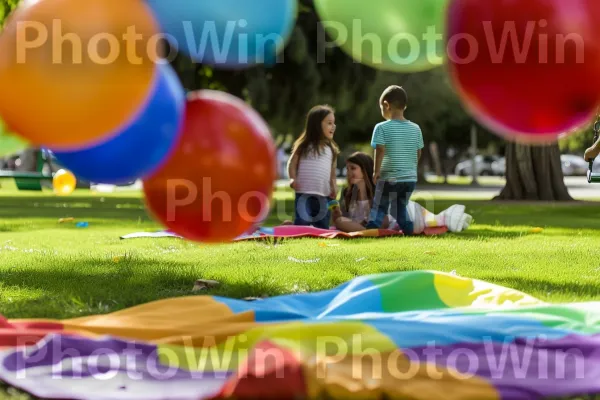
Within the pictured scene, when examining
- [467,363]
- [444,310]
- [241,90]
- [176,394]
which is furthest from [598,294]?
[241,90]

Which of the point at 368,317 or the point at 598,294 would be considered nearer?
the point at 368,317

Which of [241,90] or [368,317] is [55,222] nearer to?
[241,90]

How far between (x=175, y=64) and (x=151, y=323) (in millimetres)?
9351

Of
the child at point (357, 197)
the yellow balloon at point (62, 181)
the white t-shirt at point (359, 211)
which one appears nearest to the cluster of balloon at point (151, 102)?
the child at point (357, 197)

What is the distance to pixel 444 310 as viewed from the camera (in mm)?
3814

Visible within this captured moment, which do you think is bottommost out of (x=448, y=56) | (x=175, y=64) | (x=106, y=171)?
(x=106, y=171)

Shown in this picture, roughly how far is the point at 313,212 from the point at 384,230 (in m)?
0.78

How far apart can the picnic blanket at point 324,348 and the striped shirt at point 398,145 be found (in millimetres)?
3659

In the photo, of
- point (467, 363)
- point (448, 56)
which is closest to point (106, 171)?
point (448, 56)

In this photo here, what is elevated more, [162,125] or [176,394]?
[162,125]

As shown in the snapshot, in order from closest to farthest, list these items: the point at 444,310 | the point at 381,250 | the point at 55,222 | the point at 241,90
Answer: the point at 444,310 < the point at 381,250 < the point at 55,222 < the point at 241,90

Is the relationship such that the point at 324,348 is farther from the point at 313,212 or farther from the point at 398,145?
the point at 313,212

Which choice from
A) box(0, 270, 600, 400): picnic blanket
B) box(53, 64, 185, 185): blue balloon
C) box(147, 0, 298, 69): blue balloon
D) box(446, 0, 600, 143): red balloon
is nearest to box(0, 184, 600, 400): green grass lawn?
box(0, 270, 600, 400): picnic blanket

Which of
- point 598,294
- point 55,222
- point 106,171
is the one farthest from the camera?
point 55,222
